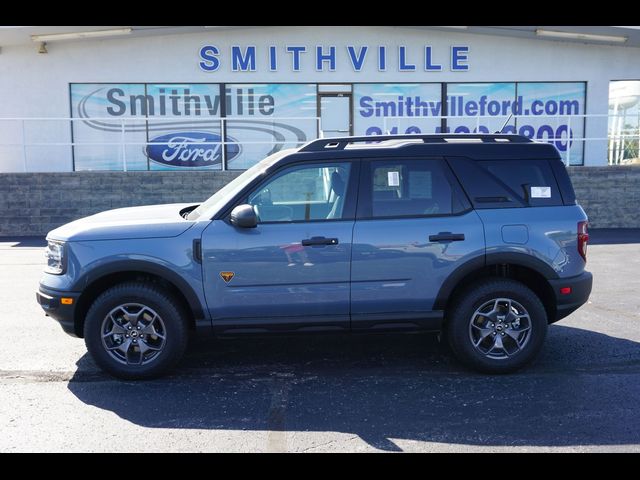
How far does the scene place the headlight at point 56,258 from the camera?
4699mm

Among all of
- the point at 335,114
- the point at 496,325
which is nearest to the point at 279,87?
the point at 335,114

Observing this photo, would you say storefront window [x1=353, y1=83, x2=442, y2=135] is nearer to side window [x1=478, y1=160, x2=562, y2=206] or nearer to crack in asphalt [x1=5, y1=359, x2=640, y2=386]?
side window [x1=478, y1=160, x2=562, y2=206]

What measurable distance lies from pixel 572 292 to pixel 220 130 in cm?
1343

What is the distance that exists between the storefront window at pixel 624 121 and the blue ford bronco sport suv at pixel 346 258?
1439 cm

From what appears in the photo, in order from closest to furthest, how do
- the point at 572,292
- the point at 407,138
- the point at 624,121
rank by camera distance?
1. the point at 572,292
2. the point at 407,138
3. the point at 624,121

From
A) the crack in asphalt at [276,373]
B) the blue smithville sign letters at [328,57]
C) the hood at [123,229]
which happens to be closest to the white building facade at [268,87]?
the blue smithville sign letters at [328,57]

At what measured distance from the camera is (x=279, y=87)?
54.8 feet

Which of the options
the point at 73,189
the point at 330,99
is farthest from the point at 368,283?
the point at 330,99

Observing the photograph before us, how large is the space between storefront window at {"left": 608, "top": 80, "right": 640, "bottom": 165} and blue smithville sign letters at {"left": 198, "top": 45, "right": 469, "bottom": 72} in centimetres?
463

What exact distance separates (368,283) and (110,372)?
7.07 ft

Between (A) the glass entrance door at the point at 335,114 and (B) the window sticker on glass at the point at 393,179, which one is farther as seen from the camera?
(A) the glass entrance door at the point at 335,114

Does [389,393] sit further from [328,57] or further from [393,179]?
[328,57]

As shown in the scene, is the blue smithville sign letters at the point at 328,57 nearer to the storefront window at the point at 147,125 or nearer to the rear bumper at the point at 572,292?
the storefront window at the point at 147,125

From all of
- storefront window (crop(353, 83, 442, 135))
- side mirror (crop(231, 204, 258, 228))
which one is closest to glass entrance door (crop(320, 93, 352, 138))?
storefront window (crop(353, 83, 442, 135))
